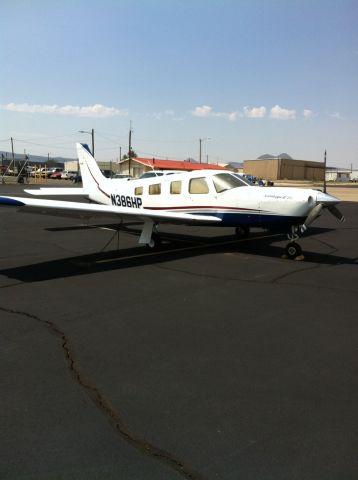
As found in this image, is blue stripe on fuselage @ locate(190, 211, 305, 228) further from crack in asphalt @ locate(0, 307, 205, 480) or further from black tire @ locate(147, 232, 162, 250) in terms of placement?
crack in asphalt @ locate(0, 307, 205, 480)

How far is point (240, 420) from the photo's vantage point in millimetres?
3281

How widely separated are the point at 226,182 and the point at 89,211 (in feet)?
11.9

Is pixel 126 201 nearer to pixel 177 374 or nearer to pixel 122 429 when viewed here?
pixel 177 374

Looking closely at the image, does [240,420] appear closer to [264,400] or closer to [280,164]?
[264,400]

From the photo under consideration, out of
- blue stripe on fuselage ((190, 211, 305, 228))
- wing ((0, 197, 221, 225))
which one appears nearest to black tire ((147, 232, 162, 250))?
wing ((0, 197, 221, 225))

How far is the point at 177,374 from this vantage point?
4.04m

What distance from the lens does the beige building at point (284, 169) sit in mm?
131375

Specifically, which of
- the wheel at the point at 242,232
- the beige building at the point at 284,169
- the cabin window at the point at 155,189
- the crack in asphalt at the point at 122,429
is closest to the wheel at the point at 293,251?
the wheel at the point at 242,232

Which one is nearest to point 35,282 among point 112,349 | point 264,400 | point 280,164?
point 112,349

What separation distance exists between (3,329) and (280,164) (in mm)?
132500

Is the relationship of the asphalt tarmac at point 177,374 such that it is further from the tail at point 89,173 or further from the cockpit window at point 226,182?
the tail at point 89,173

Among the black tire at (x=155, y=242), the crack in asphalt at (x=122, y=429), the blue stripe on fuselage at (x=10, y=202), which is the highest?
the blue stripe on fuselage at (x=10, y=202)

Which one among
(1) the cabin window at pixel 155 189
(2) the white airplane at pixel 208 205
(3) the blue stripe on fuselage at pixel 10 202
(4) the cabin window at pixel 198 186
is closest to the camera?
(3) the blue stripe on fuselage at pixel 10 202

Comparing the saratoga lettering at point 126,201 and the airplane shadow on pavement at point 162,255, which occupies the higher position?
the saratoga lettering at point 126,201
